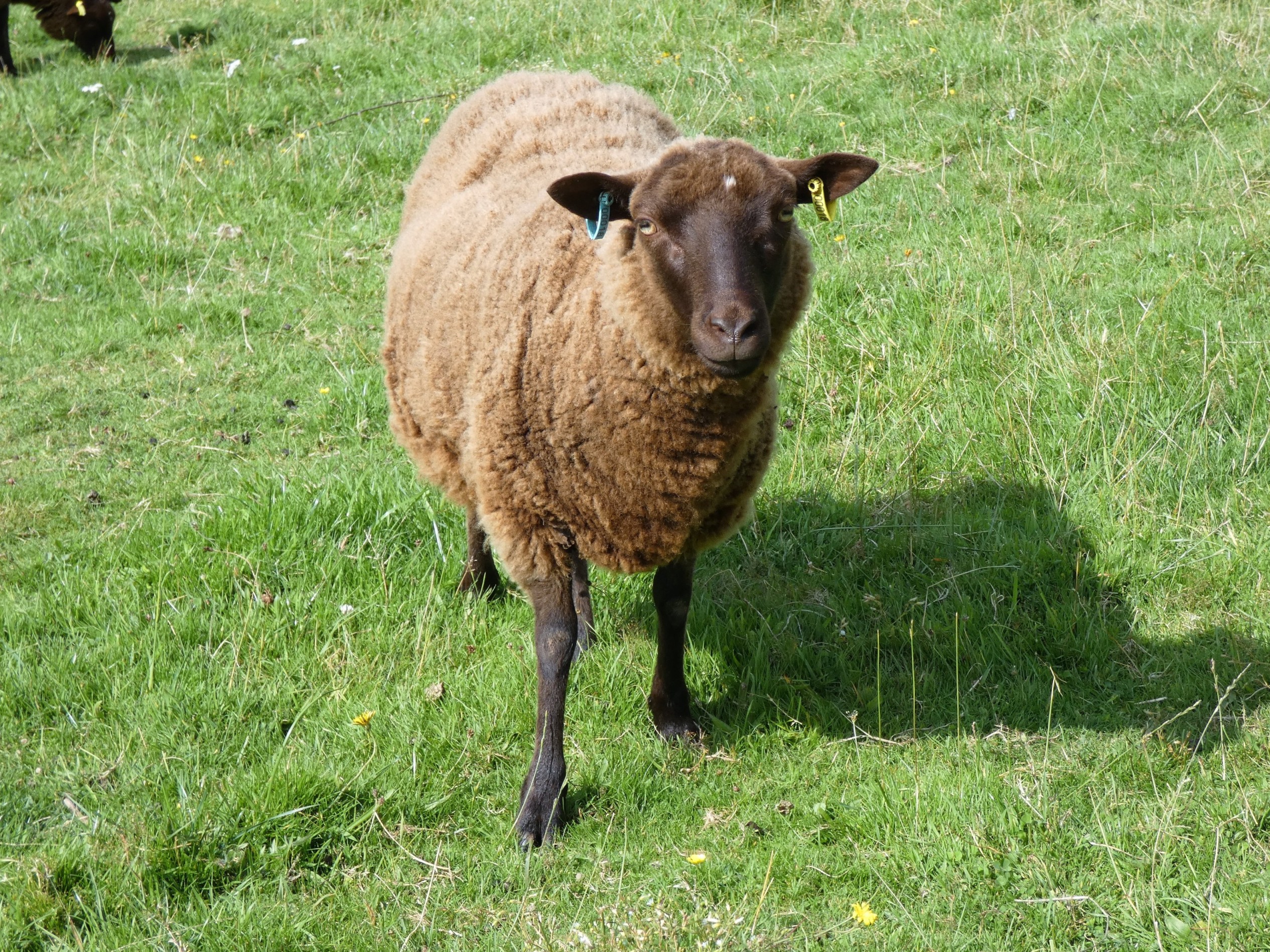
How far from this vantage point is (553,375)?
11.6 feet

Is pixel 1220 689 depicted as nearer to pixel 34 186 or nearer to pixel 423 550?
pixel 423 550

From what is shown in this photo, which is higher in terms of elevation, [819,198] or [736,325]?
[819,198]

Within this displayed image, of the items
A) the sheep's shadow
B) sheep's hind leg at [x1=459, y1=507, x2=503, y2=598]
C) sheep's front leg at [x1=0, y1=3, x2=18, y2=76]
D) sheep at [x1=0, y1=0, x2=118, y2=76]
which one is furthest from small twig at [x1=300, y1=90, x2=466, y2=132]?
the sheep's shadow

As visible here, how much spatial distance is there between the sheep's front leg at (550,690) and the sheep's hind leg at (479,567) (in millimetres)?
1006

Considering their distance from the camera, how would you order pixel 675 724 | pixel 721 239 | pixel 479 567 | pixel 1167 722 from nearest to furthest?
pixel 721 239 → pixel 1167 722 → pixel 675 724 → pixel 479 567

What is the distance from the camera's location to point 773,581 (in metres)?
4.56

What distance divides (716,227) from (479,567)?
1985 millimetres

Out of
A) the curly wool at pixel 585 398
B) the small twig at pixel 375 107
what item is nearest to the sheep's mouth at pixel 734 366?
the curly wool at pixel 585 398

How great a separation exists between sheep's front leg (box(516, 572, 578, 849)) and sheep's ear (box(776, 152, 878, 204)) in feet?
4.65

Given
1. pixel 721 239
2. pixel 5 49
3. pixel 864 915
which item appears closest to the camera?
pixel 864 915

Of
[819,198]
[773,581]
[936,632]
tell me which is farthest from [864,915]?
[819,198]

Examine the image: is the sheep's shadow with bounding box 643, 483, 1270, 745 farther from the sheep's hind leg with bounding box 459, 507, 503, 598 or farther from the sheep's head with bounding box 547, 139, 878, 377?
the sheep's head with bounding box 547, 139, 878, 377

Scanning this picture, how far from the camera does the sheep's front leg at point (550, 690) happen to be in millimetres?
3492

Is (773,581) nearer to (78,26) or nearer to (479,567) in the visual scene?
(479,567)
